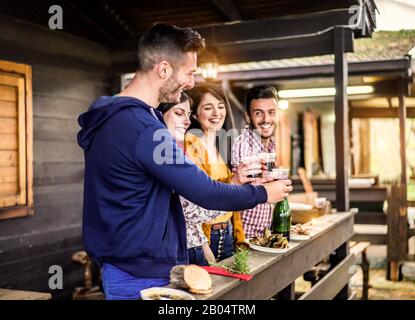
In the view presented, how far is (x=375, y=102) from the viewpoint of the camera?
589 inches

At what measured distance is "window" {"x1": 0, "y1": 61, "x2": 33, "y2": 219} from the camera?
5398mm

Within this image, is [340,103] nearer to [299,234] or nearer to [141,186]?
[299,234]

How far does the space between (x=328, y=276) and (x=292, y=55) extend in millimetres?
3084

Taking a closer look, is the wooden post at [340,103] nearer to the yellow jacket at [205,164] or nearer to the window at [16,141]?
the yellow jacket at [205,164]

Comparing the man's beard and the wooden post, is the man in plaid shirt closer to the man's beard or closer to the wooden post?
the man's beard

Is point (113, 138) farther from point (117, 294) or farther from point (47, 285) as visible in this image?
point (47, 285)

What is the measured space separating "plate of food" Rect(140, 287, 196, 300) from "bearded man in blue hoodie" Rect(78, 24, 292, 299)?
7.9 inches

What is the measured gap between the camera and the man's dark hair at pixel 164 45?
2.64 meters

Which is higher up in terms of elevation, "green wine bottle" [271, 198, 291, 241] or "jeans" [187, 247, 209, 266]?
"green wine bottle" [271, 198, 291, 241]

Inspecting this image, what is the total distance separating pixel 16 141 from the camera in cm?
557

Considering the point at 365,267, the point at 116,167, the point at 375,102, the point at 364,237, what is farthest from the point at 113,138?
the point at 375,102

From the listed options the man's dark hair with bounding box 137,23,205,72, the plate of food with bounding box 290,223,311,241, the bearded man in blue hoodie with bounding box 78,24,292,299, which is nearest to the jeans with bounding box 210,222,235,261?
the plate of food with bounding box 290,223,311,241

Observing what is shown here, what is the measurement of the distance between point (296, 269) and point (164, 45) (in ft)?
7.47

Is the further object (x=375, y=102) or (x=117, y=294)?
(x=375, y=102)
